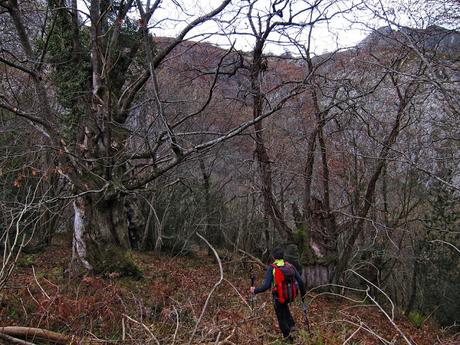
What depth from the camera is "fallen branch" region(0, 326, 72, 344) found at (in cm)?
473

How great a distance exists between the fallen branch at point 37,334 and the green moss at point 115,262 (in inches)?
134

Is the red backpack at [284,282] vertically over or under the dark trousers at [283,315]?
over

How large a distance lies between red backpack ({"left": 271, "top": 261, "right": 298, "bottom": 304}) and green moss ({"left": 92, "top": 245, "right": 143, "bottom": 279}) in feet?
12.8

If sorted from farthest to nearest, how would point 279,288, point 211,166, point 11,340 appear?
point 211,166
point 279,288
point 11,340

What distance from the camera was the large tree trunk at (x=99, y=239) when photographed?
840 cm

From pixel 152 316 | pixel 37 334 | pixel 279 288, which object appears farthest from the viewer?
pixel 152 316

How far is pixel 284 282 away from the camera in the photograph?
5879 millimetres

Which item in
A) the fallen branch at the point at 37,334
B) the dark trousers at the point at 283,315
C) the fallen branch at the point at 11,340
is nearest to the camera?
the fallen branch at the point at 11,340

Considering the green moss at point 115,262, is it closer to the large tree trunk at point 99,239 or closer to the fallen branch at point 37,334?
the large tree trunk at point 99,239

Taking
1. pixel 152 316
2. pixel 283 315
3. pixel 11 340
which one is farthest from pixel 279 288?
pixel 11 340

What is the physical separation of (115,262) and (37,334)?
12.5 ft

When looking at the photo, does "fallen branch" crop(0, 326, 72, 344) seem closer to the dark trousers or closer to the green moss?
the dark trousers

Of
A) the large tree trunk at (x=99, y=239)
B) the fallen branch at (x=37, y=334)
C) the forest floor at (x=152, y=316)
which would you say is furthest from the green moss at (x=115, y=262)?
the fallen branch at (x=37, y=334)

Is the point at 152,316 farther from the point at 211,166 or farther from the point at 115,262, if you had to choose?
the point at 211,166
